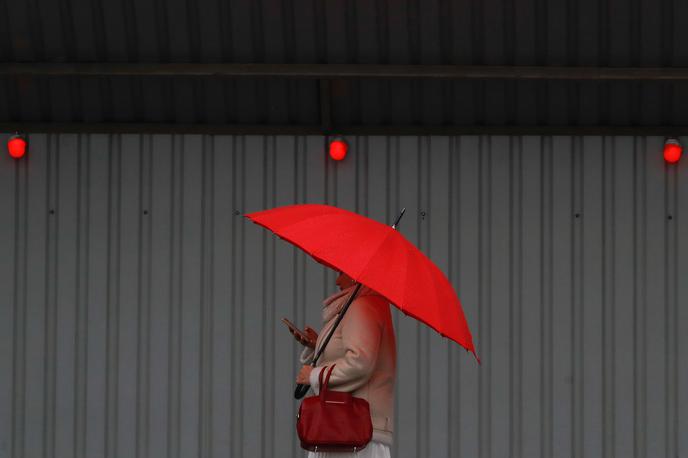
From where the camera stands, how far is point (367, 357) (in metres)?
→ 6.09

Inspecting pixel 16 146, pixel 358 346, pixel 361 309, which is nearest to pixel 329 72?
pixel 16 146

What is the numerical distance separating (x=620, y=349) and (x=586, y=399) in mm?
451

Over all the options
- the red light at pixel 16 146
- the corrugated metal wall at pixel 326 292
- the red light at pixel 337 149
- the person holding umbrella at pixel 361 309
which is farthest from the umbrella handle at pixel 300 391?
the red light at pixel 16 146

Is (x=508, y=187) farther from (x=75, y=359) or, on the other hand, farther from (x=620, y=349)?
(x=75, y=359)

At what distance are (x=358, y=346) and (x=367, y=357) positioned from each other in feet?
0.23

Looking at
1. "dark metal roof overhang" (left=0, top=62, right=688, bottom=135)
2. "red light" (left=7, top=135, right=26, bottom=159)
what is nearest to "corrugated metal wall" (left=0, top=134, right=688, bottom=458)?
"red light" (left=7, top=135, right=26, bottom=159)

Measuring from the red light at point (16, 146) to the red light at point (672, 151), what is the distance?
4.83m

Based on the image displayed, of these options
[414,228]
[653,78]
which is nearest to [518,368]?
[414,228]

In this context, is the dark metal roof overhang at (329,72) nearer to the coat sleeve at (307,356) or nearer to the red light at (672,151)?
the red light at (672,151)

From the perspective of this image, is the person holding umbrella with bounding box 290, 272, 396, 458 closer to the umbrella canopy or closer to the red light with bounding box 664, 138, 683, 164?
the umbrella canopy

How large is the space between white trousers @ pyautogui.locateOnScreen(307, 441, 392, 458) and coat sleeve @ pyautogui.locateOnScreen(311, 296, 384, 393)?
1.03 ft

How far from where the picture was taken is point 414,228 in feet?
30.9

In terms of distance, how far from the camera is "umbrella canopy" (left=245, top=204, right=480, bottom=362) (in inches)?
226

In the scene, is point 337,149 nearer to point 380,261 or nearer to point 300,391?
point 300,391
